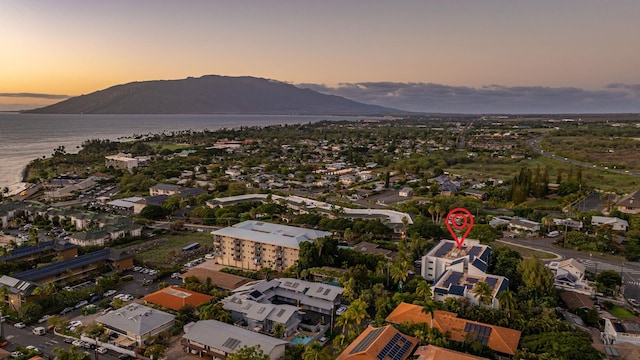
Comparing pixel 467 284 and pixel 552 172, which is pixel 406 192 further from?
pixel 467 284

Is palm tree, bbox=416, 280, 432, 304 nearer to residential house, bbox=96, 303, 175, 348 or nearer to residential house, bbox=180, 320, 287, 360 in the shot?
residential house, bbox=180, 320, 287, 360

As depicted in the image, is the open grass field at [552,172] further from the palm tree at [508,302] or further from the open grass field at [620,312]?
the palm tree at [508,302]

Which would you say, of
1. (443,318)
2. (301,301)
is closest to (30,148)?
(301,301)

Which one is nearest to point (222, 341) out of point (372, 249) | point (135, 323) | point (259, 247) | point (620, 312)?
point (135, 323)

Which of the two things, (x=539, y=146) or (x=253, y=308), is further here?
(x=539, y=146)

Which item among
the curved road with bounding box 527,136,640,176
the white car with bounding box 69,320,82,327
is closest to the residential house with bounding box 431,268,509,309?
the white car with bounding box 69,320,82,327

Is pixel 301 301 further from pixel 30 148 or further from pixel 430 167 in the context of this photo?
pixel 30 148
